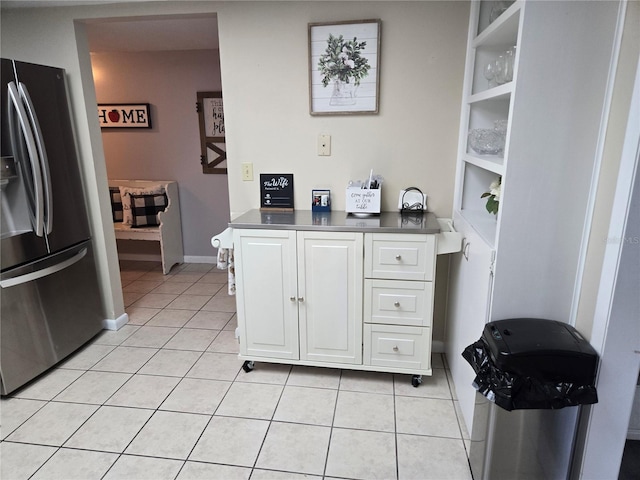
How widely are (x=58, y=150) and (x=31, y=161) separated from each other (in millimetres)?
290

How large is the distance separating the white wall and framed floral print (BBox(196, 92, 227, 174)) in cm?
6

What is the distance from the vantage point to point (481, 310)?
169 centimetres

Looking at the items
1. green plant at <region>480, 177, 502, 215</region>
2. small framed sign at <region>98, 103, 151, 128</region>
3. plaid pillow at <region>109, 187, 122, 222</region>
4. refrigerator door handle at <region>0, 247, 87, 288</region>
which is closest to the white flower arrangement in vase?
green plant at <region>480, 177, 502, 215</region>

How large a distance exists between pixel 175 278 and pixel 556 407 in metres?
3.50

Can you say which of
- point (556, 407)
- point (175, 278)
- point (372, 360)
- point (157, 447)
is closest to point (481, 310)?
point (556, 407)

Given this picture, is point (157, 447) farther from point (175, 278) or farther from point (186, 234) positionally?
point (186, 234)

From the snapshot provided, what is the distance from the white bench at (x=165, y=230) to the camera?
4.07 metres

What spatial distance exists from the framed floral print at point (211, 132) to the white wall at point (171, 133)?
0.06 m

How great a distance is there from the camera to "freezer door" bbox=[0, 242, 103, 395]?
2.15m

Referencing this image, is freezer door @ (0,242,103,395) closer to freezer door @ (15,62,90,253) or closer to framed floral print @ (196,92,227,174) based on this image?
freezer door @ (15,62,90,253)

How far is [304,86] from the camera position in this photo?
7.79ft

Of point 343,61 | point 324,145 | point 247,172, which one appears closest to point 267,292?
point 247,172

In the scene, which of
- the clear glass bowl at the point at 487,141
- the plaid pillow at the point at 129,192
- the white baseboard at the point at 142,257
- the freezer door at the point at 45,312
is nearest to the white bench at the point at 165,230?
the plaid pillow at the point at 129,192

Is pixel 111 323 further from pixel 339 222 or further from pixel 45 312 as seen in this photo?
pixel 339 222
